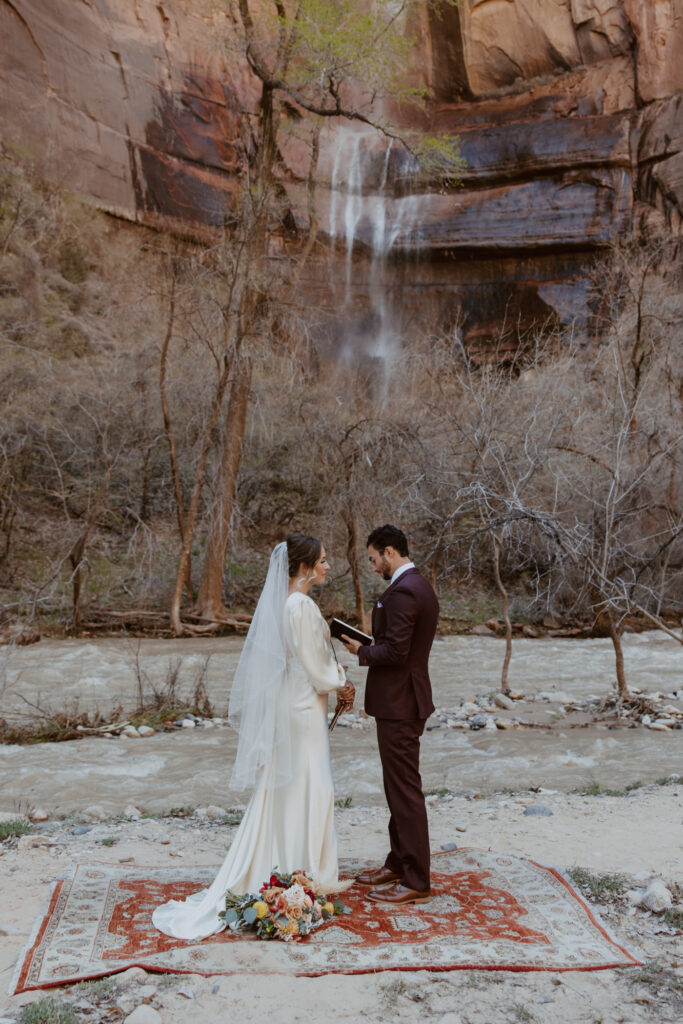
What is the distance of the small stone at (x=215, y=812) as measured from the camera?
21.1ft

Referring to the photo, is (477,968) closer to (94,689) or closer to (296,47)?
(94,689)

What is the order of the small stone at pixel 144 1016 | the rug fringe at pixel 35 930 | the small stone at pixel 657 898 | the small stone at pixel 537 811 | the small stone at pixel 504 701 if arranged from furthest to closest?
1. the small stone at pixel 504 701
2. the small stone at pixel 537 811
3. the small stone at pixel 657 898
4. the rug fringe at pixel 35 930
5. the small stone at pixel 144 1016

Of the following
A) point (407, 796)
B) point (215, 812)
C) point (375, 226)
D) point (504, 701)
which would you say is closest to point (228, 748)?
point (215, 812)

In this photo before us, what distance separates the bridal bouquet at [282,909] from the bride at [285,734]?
0.46 feet

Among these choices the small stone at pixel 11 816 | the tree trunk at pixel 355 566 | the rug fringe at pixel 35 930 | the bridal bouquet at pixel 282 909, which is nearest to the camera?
the rug fringe at pixel 35 930

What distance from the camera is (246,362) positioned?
52.7ft

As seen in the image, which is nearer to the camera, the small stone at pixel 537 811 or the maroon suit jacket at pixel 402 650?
the maroon suit jacket at pixel 402 650

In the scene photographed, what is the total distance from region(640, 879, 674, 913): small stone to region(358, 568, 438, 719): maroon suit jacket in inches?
57.6

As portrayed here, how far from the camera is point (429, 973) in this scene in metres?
3.50

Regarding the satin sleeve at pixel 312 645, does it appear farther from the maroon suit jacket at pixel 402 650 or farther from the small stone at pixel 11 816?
the small stone at pixel 11 816

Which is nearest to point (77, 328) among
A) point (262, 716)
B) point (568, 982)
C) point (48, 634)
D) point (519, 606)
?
point (48, 634)

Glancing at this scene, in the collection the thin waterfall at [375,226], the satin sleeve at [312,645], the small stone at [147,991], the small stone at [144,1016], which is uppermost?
the thin waterfall at [375,226]

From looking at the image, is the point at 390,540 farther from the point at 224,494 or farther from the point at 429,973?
the point at 224,494

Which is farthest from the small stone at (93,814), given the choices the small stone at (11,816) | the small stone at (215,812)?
the small stone at (215,812)
